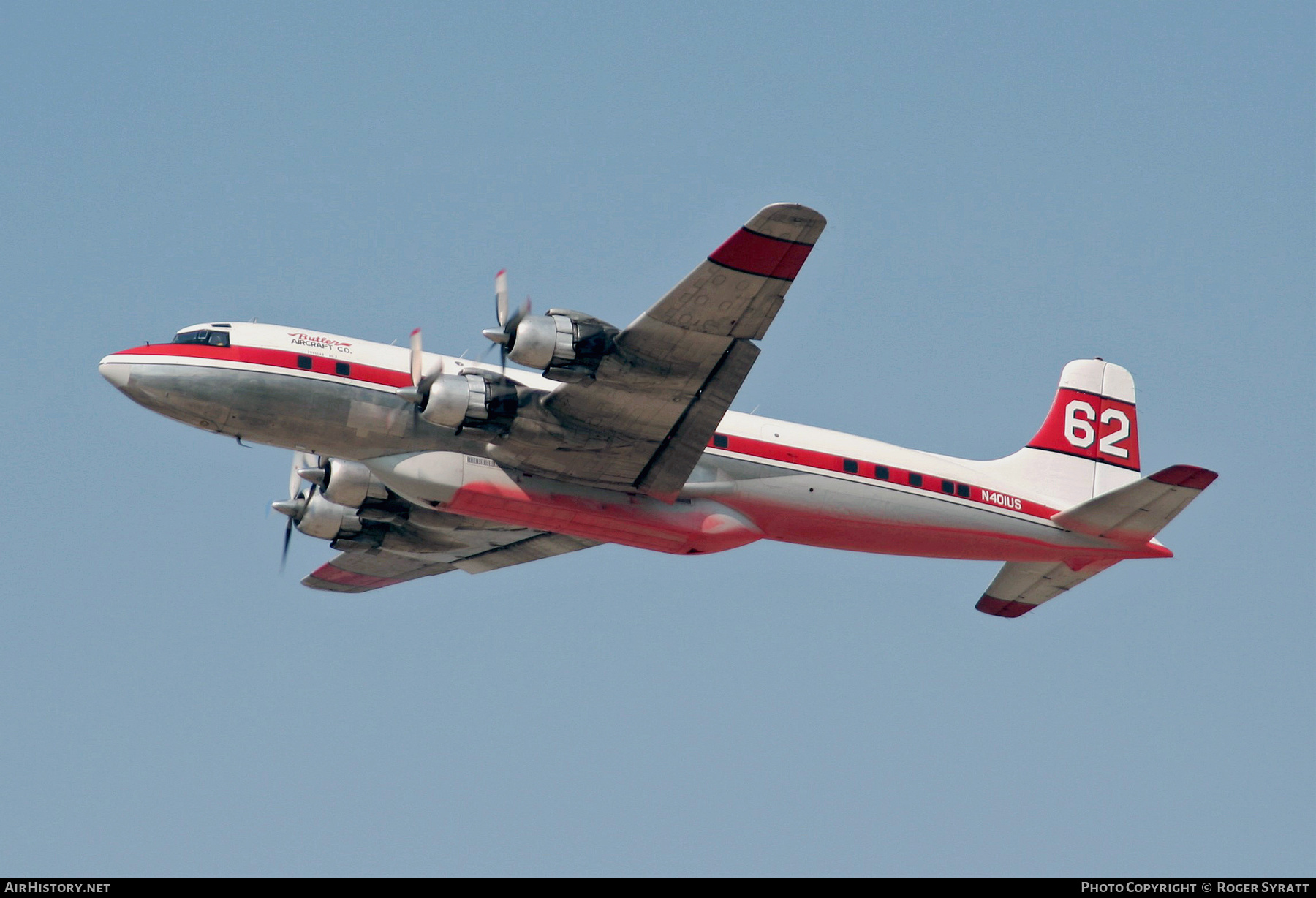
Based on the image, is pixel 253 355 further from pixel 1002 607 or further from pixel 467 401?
pixel 1002 607

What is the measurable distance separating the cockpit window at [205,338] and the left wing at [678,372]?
5.53 m

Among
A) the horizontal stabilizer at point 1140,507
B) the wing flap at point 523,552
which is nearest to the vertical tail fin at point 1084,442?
the horizontal stabilizer at point 1140,507

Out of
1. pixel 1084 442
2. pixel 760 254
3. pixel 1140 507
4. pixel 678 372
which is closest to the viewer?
pixel 760 254

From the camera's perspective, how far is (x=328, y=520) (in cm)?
3192

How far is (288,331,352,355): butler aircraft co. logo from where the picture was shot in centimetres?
2691

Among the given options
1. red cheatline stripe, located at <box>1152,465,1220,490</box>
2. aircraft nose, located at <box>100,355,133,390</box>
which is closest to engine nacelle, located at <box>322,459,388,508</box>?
aircraft nose, located at <box>100,355,133,390</box>

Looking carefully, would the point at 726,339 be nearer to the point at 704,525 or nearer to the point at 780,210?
the point at 780,210

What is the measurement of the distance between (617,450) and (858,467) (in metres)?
5.17

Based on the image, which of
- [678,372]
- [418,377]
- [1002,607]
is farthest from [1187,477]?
[418,377]

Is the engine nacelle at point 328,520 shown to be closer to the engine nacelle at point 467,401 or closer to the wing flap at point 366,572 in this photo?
the wing flap at point 366,572

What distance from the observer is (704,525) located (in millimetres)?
28438

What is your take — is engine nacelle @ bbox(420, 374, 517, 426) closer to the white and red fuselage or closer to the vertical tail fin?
the white and red fuselage

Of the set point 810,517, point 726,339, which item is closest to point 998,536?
point 810,517

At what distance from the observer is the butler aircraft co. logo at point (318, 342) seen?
26.9 metres
